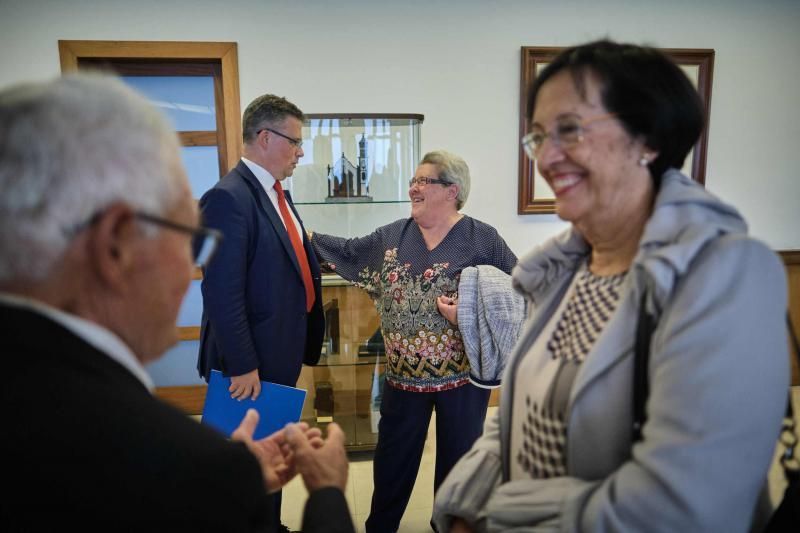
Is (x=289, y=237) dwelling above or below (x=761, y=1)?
below

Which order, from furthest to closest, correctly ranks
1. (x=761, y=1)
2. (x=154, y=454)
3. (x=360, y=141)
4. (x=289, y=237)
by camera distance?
(x=761, y=1) → (x=360, y=141) → (x=289, y=237) → (x=154, y=454)

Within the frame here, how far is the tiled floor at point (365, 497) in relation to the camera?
224 centimetres

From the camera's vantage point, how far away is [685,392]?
2.17 feet

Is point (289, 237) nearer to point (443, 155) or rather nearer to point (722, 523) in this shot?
point (443, 155)

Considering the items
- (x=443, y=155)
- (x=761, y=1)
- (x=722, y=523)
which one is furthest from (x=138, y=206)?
(x=761, y=1)

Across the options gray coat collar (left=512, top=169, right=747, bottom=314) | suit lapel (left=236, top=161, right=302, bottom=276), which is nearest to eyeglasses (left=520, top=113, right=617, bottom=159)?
gray coat collar (left=512, top=169, right=747, bottom=314)

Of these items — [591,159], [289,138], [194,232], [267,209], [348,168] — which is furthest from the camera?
[348,168]

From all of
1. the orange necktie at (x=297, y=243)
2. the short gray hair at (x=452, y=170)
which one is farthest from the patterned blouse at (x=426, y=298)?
the orange necktie at (x=297, y=243)

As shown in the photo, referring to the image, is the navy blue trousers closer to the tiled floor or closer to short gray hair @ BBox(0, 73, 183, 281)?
the tiled floor

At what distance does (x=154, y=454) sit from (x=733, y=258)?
763 millimetres

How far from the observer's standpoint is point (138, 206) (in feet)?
1.85

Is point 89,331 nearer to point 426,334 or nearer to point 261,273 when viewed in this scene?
point 261,273

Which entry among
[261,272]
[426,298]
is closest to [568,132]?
[426,298]

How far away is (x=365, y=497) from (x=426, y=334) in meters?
1.03
